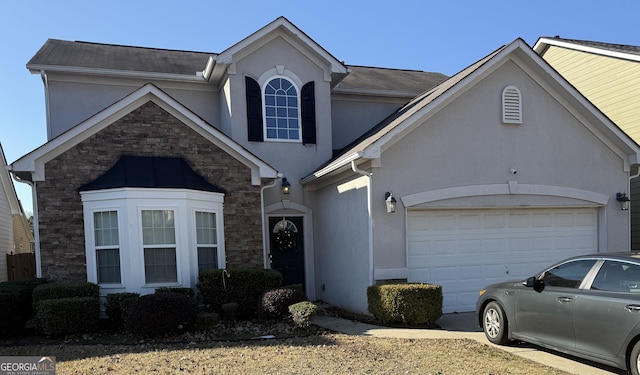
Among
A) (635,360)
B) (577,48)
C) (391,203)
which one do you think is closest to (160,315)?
(391,203)

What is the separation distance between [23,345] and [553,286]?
8.92 metres

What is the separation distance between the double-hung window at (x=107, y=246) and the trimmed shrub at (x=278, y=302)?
3.32 meters

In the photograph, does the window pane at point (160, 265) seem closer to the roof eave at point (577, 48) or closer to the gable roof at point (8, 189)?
the gable roof at point (8, 189)

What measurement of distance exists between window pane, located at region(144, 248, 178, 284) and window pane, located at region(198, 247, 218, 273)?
0.67 m

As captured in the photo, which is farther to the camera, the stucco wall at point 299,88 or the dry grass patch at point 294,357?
the stucco wall at point 299,88

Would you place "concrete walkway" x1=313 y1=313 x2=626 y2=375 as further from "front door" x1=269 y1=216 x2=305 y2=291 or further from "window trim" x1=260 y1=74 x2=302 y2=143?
"window trim" x1=260 y1=74 x2=302 y2=143

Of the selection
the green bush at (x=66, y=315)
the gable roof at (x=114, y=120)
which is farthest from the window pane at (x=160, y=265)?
the gable roof at (x=114, y=120)

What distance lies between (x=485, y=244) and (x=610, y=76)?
8.72 m

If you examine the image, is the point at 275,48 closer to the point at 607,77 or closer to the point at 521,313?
the point at 521,313

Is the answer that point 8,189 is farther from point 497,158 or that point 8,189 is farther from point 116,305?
point 497,158

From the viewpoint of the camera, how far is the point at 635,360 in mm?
5168

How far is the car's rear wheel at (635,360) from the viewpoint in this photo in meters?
5.15

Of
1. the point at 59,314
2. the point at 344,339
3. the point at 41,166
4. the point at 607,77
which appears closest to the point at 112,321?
the point at 59,314

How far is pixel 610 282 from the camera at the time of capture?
5.73m
